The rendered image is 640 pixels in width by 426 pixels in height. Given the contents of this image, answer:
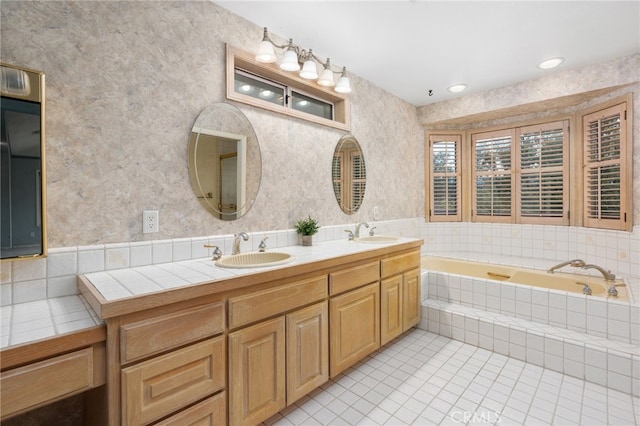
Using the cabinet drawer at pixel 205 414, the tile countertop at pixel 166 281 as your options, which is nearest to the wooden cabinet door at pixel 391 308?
the tile countertop at pixel 166 281

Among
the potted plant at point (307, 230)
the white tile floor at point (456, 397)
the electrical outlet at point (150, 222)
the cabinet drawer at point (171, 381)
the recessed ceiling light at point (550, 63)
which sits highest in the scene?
the recessed ceiling light at point (550, 63)

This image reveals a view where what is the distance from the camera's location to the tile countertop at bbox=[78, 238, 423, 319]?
3.63 feet

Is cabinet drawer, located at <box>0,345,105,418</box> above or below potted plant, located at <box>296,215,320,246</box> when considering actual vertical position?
below

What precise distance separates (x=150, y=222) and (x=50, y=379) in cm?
86

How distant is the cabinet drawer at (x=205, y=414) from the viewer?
48.3 inches

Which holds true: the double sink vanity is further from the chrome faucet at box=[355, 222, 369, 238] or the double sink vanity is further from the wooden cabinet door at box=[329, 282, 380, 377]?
the chrome faucet at box=[355, 222, 369, 238]

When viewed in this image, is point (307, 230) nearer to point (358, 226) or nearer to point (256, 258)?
point (256, 258)

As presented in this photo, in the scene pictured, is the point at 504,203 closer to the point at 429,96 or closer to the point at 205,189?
the point at 429,96

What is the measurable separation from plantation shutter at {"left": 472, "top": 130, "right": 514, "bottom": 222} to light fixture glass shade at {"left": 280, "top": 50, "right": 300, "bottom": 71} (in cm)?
294

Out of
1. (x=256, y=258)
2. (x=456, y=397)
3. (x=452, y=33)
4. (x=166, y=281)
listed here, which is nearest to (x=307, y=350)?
(x=256, y=258)

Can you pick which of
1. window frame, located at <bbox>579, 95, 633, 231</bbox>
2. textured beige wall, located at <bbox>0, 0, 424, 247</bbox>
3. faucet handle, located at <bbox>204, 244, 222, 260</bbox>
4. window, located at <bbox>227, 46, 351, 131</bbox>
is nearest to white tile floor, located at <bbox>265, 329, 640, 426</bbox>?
faucet handle, located at <bbox>204, 244, 222, 260</bbox>

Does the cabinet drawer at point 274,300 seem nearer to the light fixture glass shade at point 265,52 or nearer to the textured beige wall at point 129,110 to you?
the textured beige wall at point 129,110

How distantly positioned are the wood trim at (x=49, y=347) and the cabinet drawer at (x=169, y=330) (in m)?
0.08

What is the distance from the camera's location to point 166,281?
4.38ft
